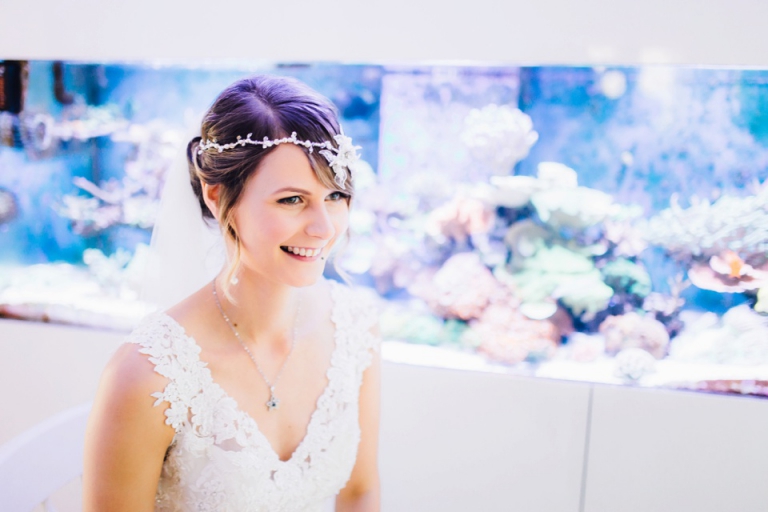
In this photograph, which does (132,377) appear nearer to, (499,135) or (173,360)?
(173,360)

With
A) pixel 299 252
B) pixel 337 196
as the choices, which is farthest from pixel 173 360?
pixel 337 196

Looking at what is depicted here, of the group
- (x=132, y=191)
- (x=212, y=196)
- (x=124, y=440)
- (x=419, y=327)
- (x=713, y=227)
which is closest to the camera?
(x=124, y=440)

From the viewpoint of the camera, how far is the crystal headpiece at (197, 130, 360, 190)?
1.17 metres

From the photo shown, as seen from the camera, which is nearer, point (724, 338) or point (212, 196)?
point (212, 196)

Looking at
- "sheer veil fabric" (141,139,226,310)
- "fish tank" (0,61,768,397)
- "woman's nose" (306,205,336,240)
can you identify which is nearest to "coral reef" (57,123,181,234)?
"fish tank" (0,61,768,397)

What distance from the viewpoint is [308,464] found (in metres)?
1.28

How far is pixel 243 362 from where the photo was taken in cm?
131

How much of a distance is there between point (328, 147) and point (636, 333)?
127 cm

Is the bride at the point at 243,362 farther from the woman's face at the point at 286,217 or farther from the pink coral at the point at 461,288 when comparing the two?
the pink coral at the point at 461,288

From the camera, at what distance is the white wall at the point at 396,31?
1.70 m

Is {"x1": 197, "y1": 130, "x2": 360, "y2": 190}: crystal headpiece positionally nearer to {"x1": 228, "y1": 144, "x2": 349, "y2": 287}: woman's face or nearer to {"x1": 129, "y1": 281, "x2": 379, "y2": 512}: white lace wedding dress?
{"x1": 228, "y1": 144, "x2": 349, "y2": 287}: woman's face

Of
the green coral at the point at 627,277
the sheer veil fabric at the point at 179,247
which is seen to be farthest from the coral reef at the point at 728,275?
the sheer veil fabric at the point at 179,247

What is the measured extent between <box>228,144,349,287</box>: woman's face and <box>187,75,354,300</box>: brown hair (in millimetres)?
20

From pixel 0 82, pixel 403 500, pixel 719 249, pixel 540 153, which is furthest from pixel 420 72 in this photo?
pixel 0 82
